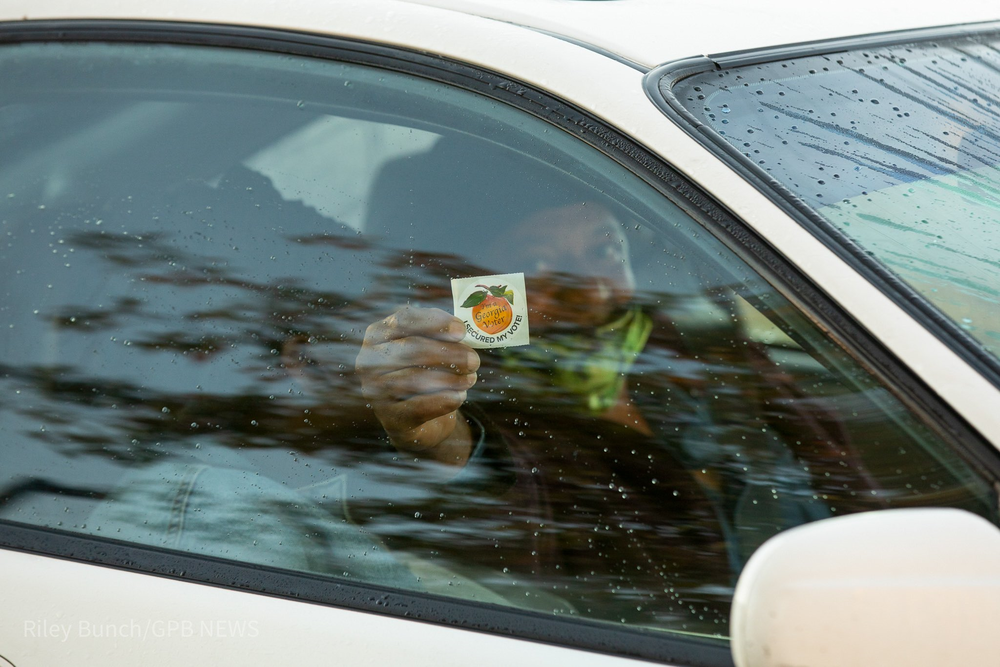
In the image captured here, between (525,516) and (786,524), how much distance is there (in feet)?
1.09

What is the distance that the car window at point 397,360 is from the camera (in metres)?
1.07

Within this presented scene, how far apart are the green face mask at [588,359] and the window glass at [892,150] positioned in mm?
278

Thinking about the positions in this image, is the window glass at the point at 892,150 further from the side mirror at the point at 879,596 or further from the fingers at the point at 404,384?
the fingers at the point at 404,384

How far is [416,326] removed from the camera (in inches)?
48.0

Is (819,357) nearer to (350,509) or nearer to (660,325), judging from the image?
(660,325)

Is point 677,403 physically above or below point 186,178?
below

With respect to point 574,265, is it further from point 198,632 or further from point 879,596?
point 198,632

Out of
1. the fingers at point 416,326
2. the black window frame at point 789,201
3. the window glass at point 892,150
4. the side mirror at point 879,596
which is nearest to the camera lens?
the side mirror at point 879,596

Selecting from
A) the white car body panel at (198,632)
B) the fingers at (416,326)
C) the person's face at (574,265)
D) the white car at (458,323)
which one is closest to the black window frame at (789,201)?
the white car at (458,323)

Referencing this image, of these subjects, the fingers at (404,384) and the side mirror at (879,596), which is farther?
the fingers at (404,384)

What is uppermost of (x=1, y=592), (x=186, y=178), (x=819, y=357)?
(x=186, y=178)

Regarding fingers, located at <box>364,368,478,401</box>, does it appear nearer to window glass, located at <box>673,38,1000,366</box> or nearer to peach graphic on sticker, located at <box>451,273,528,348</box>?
peach graphic on sticker, located at <box>451,273,528,348</box>

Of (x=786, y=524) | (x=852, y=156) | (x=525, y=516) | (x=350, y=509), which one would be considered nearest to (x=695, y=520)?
(x=786, y=524)

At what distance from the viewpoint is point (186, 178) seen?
1.34m
